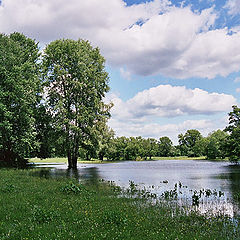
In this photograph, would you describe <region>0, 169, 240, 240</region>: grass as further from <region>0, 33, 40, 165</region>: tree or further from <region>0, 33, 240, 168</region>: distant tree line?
<region>0, 33, 240, 168</region>: distant tree line

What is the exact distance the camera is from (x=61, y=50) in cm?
5288

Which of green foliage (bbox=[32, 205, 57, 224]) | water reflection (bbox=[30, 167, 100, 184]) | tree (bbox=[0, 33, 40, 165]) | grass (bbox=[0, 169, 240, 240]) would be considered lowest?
water reflection (bbox=[30, 167, 100, 184])

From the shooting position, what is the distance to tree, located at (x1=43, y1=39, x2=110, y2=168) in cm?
5081

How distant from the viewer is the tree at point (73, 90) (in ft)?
167

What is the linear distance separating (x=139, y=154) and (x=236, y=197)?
154m

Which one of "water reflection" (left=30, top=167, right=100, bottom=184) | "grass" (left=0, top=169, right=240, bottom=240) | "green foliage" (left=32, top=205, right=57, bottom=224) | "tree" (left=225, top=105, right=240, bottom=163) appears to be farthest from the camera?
"tree" (left=225, top=105, right=240, bottom=163)

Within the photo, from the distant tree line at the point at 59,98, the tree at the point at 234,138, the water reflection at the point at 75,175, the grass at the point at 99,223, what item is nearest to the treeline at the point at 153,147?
the tree at the point at 234,138

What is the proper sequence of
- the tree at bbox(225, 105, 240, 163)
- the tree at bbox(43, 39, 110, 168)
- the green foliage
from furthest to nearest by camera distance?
1. the tree at bbox(225, 105, 240, 163)
2. the tree at bbox(43, 39, 110, 168)
3. the green foliage

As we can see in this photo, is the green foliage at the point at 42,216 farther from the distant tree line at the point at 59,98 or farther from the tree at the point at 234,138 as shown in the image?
the tree at the point at 234,138

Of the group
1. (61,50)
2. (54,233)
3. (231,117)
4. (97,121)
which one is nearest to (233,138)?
(231,117)

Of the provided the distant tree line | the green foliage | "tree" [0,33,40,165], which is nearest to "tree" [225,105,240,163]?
the distant tree line

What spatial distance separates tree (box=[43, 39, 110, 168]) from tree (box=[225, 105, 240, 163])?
39428 mm

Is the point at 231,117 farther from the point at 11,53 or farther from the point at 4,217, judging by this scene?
the point at 4,217

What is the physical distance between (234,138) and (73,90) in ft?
159
